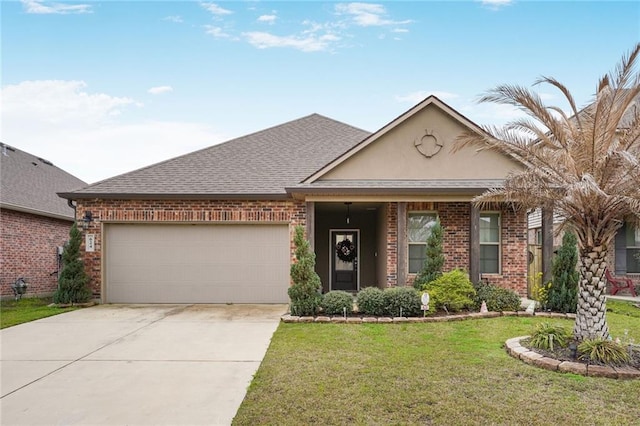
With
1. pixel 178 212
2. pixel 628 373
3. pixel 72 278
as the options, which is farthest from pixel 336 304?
pixel 72 278

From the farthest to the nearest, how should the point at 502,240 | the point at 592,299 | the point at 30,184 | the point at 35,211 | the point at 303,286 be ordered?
the point at 30,184 < the point at 35,211 < the point at 502,240 < the point at 303,286 < the point at 592,299

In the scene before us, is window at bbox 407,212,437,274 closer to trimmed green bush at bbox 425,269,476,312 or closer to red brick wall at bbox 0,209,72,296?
trimmed green bush at bbox 425,269,476,312

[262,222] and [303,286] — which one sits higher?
[262,222]

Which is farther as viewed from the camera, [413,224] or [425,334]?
[413,224]

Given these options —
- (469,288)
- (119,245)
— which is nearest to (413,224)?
(469,288)

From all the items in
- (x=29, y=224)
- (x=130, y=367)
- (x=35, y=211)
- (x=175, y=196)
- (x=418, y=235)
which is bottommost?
(x=130, y=367)

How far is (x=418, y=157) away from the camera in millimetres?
10312

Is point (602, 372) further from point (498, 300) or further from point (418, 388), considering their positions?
point (498, 300)

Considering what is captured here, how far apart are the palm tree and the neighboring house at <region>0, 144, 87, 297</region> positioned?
43.6 ft

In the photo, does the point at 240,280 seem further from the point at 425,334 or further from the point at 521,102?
the point at 521,102

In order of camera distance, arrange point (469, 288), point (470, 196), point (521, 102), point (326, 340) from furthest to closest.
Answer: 1. point (470, 196)
2. point (469, 288)
3. point (326, 340)
4. point (521, 102)

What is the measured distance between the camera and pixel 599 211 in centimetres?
558

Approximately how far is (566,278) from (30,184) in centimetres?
1675

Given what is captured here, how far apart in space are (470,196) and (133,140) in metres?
16.1
